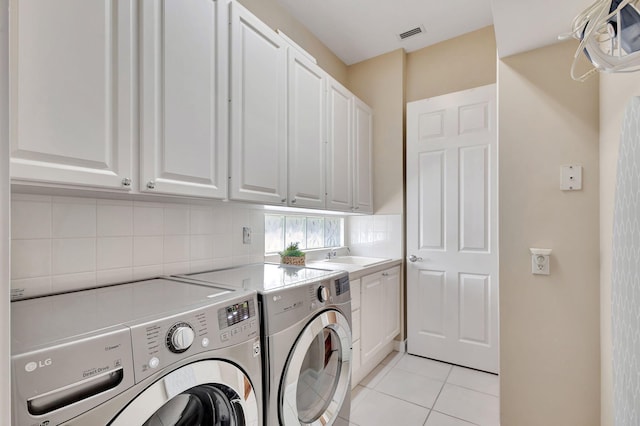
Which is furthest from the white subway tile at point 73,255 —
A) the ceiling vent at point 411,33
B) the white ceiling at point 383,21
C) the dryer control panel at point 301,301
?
the ceiling vent at point 411,33

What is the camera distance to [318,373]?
152 cm

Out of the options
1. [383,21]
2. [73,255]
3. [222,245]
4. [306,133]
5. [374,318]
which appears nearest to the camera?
[73,255]

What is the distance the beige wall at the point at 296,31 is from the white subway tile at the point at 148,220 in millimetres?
1611

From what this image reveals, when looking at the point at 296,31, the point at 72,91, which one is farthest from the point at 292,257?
the point at 296,31

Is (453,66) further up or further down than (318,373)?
further up

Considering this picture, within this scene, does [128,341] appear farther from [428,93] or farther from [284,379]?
[428,93]

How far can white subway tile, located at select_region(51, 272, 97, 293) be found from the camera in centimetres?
116

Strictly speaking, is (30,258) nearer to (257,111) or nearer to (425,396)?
(257,111)

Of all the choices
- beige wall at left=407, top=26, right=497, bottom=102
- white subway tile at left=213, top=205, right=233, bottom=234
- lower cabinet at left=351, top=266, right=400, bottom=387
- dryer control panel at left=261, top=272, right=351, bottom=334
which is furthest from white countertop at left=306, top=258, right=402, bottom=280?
beige wall at left=407, top=26, right=497, bottom=102

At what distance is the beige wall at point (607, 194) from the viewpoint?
4.08 ft

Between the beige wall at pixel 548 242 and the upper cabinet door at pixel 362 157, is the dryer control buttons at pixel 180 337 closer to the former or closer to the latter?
the beige wall at pixel 548 242

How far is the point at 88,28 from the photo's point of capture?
985 millimetres

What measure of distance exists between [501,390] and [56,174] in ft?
7.25

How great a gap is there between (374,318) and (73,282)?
1.93m
